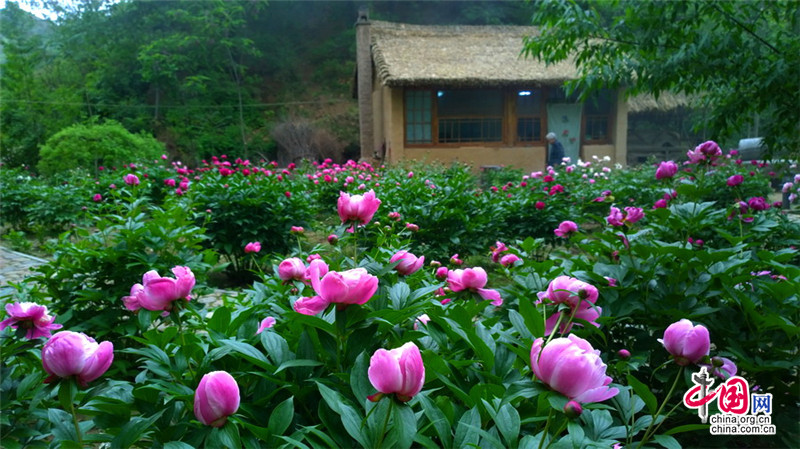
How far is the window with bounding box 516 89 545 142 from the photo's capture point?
14.4 m

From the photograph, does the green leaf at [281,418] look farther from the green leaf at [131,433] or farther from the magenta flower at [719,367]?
the magenta flower at [719,367]

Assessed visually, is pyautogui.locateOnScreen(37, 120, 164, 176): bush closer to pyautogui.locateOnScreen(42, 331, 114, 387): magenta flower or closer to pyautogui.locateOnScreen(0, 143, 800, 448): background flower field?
pyautogui.locateOnScreen(0, 143, 800, 448): background flower field

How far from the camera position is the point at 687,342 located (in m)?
0.92

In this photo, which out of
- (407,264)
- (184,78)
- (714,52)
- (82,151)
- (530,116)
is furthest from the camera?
(184,78)

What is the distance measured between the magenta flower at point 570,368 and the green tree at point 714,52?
3167 millimetres

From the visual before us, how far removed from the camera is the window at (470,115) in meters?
14.0

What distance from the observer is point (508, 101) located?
46.4 ft

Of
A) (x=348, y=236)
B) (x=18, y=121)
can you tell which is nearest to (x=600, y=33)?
(x=348, y=236)

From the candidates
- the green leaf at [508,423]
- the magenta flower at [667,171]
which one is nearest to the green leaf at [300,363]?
the green leaf at [508,423]

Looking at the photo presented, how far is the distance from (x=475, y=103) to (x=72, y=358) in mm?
14126

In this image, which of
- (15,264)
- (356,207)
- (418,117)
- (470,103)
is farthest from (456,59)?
(356,207)

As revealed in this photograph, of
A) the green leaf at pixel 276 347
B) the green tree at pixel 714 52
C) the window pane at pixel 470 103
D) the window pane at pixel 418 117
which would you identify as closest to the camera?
the green leaf at pixel 276 347

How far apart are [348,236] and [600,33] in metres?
3.15

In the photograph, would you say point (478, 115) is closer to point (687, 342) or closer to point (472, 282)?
point (472, 282)
